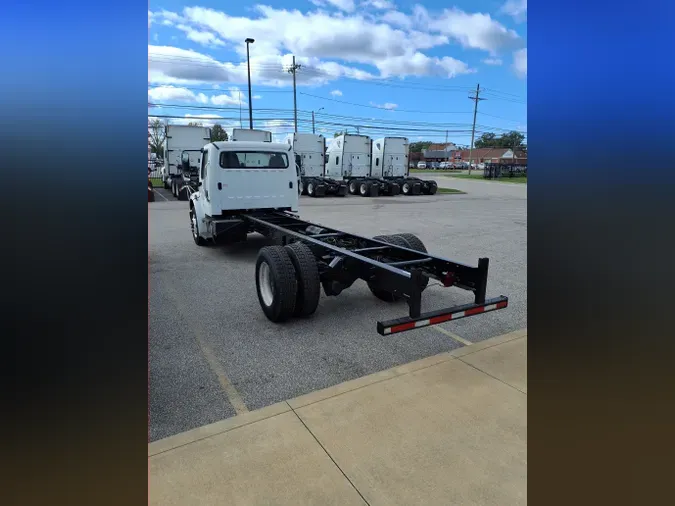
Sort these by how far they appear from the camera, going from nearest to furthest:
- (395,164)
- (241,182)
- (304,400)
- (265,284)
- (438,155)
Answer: (304,400)
(265,284)
(241,182)
(395,164)
(438,155)

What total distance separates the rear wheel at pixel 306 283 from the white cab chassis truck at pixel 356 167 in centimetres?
2367

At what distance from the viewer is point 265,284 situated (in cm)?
553

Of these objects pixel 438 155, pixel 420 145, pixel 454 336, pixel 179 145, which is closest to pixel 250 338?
pixel 454 336

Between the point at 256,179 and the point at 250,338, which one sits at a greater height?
the point at 256,179

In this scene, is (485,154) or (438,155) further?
(485,154)

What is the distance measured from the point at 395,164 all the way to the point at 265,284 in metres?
27.1

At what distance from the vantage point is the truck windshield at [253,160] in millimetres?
8750

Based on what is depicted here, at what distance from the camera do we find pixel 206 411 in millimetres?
3404

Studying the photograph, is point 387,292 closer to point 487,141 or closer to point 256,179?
point 256,179

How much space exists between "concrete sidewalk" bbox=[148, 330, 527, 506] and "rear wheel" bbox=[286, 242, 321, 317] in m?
1.48
